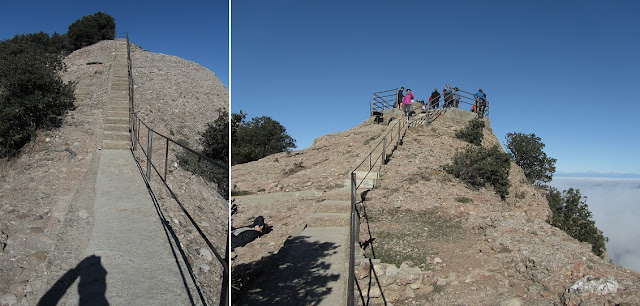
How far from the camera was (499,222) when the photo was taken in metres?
9.00

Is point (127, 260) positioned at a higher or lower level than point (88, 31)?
lower

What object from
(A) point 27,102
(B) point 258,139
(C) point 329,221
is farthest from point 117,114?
(B) point 258,139

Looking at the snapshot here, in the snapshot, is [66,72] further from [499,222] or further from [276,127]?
[499,222]

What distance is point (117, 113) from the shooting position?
1391 centimetres

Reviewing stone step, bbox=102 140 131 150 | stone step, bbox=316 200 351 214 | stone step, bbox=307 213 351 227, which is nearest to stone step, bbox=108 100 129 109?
stone step, bbox=102 140 131 150

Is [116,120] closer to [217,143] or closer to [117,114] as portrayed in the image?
[117,114]

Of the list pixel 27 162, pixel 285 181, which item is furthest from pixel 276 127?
pixel 27 162

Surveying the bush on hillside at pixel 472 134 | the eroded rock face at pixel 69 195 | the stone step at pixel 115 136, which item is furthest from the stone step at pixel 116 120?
the bush on hillside at pixel 472 134

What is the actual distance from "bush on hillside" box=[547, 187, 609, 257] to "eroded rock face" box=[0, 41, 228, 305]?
13988 mm

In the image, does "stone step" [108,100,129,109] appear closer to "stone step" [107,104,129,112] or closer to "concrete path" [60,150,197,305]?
"stone step" [107,104,129,112]

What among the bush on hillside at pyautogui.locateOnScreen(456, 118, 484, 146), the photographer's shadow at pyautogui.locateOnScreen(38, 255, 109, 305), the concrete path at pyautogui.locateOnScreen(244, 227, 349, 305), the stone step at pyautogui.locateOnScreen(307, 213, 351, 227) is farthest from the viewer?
the bush on hillside at pyautogui.locateOnScreen(456, 118, 484, 146)

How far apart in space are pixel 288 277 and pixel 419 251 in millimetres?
3258

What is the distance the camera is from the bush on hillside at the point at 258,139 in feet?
83.8

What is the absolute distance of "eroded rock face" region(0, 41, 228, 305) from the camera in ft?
14.8
